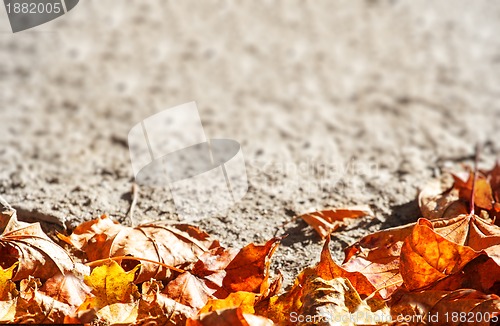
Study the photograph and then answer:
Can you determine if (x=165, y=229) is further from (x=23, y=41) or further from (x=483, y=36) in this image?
(x=483, y=36)

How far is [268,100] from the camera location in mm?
3158

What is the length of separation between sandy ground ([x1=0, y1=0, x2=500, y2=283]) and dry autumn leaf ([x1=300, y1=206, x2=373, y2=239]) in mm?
27

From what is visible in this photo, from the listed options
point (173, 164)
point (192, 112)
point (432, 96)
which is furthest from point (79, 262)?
point (432, 96)

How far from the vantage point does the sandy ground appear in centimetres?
205

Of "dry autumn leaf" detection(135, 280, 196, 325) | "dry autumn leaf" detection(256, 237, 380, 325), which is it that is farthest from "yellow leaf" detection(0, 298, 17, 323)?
"dry autumn leaf" detection(256, 237, 380, 325)

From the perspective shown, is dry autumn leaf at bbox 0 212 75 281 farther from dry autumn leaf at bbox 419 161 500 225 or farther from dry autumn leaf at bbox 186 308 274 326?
dry autumn leaf at bbox 419 161 500 225

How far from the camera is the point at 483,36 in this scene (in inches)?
144

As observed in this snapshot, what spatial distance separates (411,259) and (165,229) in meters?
0.65

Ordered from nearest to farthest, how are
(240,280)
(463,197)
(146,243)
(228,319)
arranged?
(228,319) < (240,280) < (146,243) < (463,197)

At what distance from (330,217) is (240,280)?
1.44ft

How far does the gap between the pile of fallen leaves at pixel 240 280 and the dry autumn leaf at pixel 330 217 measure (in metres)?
0.16

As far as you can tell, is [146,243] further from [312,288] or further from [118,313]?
[312,288]

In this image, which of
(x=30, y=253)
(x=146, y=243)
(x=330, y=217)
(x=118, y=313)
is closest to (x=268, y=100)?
(x=330, y=217)

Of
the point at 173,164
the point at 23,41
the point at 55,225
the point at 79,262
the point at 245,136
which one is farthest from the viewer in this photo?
the point at 23,41
